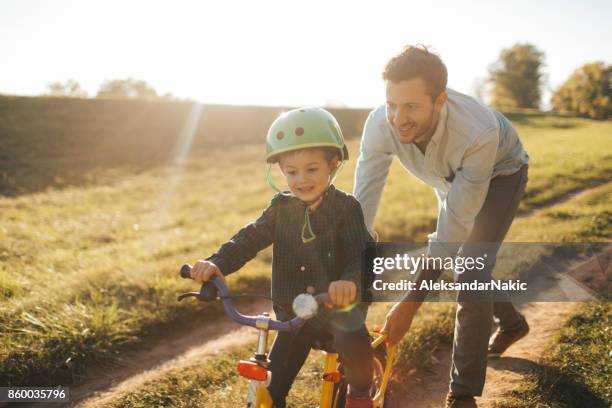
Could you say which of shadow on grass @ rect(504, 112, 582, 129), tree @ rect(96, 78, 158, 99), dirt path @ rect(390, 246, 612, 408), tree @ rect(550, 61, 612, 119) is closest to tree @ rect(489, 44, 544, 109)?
tree @ rect(550, 61, 612, 119)

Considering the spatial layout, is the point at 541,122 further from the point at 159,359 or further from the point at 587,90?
the point at 159,359

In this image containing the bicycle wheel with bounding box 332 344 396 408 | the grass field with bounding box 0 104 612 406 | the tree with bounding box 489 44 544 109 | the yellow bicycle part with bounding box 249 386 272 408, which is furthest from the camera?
the tree with bounding box 489 44 544 109

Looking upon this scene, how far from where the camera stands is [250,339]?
5.31 m

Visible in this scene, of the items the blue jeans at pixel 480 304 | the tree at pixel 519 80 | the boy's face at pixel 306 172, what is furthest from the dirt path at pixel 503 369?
the tree at pixel 519 80

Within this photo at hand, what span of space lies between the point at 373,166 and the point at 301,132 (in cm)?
126

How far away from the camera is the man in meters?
3.51

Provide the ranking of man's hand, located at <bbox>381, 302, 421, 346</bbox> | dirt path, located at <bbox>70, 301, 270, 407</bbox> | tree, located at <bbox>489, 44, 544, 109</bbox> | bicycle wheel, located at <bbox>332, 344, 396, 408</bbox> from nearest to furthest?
1. bicycle wheel, located at <bbox>332, 344, 396, 408</bbox>
2. man's hand, located at <bbox>381, 302, 421, 346</bbox>
3. dirt path, located at <bbox>70, 301, 270, 407</bbox>
4. tree, located at <bbox>489, 44, 544, 109</bbox>

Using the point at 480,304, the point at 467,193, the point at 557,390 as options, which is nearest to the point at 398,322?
the point at 480,304

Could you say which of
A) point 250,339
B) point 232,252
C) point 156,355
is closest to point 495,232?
point 232,252

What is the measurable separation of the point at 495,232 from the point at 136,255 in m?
5.82

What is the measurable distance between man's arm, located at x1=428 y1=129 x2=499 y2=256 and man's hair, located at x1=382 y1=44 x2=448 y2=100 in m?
0.51

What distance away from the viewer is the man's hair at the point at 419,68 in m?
3.42

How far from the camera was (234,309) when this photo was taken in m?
2.55

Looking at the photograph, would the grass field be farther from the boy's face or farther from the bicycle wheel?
the boy's face
